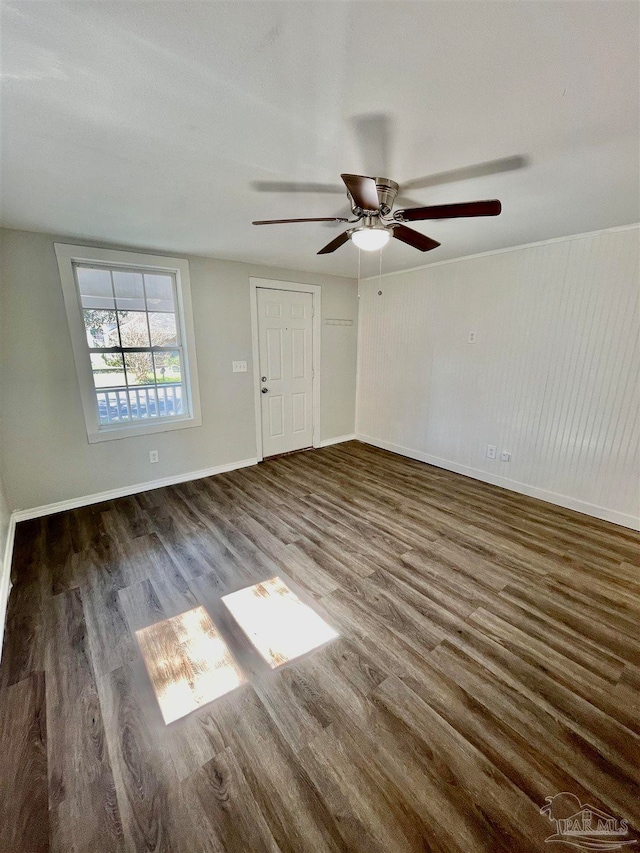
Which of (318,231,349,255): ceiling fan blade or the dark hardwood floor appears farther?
(318,231,349,255): ceiling fan blade

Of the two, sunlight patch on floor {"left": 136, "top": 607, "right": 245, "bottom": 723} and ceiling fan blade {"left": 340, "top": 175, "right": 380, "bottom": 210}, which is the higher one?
ceiling fan blade {"left": 340, "top": 175, "right": 380, "bottom": 210}

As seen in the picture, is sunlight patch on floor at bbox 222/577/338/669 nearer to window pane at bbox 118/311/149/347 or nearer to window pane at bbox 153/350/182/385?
window pane at bbox 153/350/182/385

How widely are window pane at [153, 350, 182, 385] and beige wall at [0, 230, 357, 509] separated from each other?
23 centimetres

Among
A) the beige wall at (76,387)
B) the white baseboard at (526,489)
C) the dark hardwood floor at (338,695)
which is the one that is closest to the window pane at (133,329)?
the beige wall at (76,387)

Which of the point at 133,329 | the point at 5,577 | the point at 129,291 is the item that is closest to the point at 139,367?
the point at 133,329

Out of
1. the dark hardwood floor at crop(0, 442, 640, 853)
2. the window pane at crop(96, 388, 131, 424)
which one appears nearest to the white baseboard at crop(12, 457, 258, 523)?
the dark hardwood floor at crop(0, 442, 640, 853)

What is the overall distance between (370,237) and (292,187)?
0.53m

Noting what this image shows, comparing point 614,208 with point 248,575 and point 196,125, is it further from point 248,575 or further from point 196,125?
point 248,575

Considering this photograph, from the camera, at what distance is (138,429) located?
11.1ft

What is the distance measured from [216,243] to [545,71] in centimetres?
260

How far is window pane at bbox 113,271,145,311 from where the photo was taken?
125 inches

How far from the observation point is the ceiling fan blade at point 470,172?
5.44 ft

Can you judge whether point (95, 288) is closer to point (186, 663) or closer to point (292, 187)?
point (292, 187)

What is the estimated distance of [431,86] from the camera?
1.19 m
